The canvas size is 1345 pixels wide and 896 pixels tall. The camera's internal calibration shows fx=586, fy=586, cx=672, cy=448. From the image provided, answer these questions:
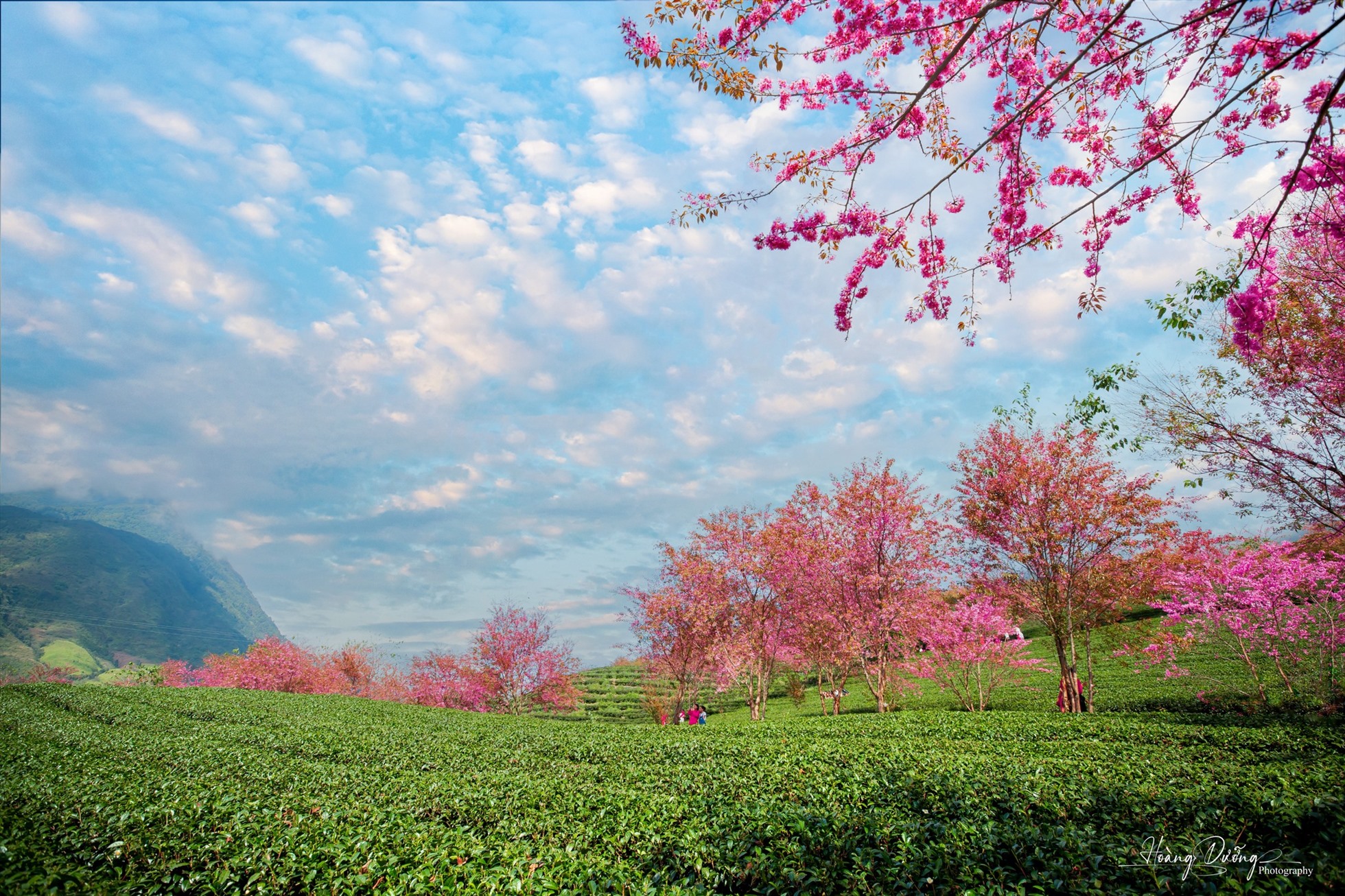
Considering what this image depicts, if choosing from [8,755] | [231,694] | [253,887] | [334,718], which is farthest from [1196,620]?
[231,694]

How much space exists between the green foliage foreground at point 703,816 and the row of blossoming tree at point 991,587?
6.59 m

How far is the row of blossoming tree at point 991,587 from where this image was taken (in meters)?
16.6

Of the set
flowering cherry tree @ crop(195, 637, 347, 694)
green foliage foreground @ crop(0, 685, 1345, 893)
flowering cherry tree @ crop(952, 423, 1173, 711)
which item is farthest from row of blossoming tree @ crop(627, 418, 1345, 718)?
flowering cherry tree @ crop(195, 637, 347, 694)

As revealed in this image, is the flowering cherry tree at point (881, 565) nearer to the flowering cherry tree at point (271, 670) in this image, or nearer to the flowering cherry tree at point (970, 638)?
the flowering cherry tree at point (970, 638)

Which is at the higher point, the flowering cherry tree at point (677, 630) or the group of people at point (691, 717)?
the flowering cherry tree at point (677, 630)

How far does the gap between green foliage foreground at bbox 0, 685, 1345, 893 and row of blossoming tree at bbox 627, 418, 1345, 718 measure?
6.59 metres

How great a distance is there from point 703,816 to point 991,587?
1699cm

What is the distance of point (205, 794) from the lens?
24.1 feet

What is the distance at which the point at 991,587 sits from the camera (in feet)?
65.7

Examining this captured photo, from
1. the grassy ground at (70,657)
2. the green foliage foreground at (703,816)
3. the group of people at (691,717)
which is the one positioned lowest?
the grassy ground at (70,657)

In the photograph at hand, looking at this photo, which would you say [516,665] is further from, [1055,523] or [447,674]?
[1055,523]

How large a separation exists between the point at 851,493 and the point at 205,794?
1841 centimetres

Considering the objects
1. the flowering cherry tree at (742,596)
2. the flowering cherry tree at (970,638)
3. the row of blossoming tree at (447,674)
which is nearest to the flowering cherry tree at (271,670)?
the row of blossoming tree at (447,674)

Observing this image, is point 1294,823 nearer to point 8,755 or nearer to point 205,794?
point 205,794
